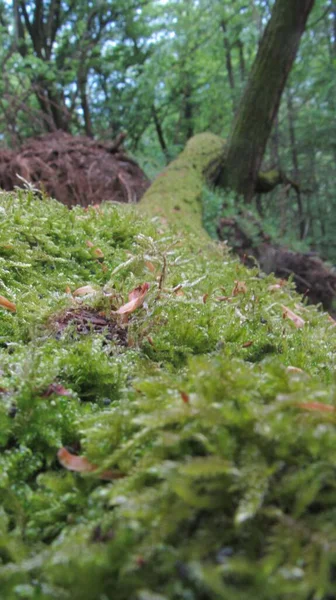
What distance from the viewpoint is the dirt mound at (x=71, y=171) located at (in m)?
6.13

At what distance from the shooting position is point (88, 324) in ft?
5.12

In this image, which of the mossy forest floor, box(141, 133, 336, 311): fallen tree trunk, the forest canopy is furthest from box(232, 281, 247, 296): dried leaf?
box(141, 133, 336, 311): fallen tree trunk

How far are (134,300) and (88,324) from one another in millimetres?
209

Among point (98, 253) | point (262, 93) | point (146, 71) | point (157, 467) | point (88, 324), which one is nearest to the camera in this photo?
point (157, 467)

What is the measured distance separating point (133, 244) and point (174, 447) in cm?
187

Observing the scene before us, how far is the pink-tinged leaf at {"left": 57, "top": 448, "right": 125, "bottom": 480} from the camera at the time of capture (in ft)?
3.00

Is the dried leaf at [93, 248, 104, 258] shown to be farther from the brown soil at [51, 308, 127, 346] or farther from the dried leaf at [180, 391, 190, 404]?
the dried leaf at [180, 391, 190, 404]

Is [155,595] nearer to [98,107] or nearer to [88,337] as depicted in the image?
[88,337]

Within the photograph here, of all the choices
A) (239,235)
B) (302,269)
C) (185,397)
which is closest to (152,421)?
(185,397)

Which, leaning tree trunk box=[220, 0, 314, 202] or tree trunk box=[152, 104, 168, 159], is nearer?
leaning tree trunk box=[220, 0, 314, 202]

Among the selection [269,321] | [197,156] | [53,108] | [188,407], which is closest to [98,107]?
[53,108]

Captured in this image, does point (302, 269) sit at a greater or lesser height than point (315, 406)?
lesser

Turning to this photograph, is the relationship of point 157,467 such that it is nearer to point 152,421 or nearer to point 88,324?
point 152,421

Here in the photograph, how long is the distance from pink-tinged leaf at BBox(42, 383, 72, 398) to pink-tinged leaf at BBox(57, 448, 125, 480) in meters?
0.16
